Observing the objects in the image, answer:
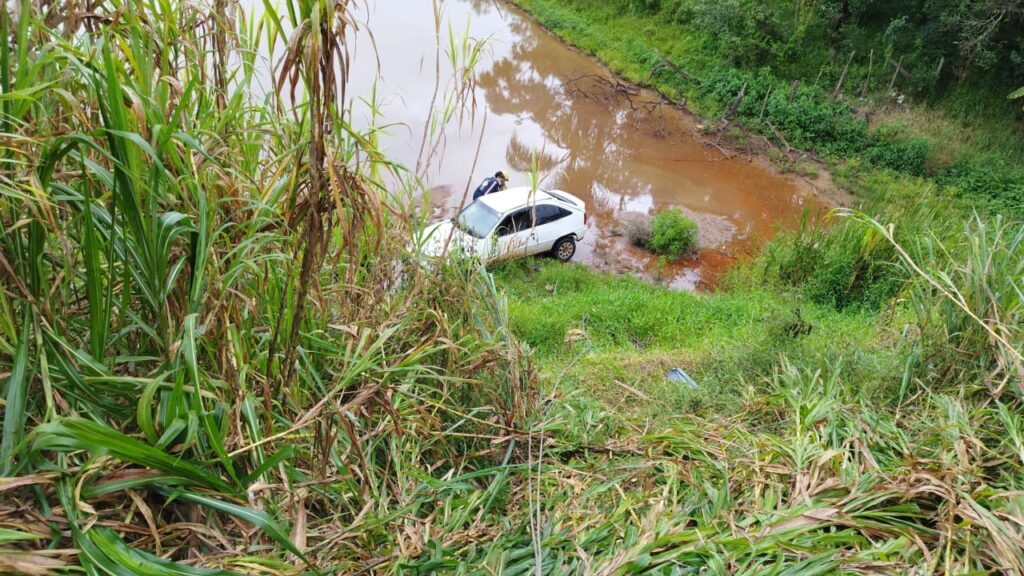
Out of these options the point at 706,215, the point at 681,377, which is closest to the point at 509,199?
the point at 706,215

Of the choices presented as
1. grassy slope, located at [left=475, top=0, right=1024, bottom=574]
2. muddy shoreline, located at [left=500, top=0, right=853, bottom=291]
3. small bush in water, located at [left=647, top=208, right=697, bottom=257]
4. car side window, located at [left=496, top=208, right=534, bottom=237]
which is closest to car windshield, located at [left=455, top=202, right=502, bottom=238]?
car side window, located at [left=496, top=208, right=534, bottom=237]

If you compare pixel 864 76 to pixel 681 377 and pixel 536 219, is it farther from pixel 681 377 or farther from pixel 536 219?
pixel 681 377

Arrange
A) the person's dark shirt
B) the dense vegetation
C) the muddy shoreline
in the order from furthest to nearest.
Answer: the dense vegetation → the muddy shoreline → the person's dark shirt

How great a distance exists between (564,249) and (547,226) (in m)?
0.70

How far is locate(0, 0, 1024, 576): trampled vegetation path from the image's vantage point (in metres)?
1.46

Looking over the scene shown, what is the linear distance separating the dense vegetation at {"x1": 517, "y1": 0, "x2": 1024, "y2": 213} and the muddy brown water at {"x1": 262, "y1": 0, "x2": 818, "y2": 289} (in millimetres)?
1291

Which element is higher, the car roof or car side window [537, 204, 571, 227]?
the car roof

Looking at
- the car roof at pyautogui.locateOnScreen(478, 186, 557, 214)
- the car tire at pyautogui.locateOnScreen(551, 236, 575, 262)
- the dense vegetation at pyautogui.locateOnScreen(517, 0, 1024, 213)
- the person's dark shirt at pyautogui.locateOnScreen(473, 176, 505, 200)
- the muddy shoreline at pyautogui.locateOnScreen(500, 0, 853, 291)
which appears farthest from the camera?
the dense vegetation at pyautogui.locateOnScreen(517, 0, 1024, 213)

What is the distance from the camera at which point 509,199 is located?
968 cm

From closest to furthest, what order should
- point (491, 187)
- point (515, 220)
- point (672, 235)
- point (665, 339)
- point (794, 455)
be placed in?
point (794, 455) → point (665, 339) → point (515, 220) → point (491, 187) → point (672, 235)

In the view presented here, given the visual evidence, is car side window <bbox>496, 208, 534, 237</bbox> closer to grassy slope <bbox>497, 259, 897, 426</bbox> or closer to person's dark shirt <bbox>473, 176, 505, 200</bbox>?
grassy slope <bbox>497, 259, 897, 426</bbox>

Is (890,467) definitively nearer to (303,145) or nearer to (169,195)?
(303,145)

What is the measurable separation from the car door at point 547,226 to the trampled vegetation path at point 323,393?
5899 millimetres

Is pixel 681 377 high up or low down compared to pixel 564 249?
up
